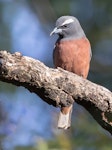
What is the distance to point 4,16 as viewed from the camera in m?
11.1

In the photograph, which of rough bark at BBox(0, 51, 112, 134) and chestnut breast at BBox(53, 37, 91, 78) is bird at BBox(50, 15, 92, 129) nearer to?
chestnut breast at BBox(53, 37, 91, 78)

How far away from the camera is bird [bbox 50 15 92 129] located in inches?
259

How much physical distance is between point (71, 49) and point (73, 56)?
87mm

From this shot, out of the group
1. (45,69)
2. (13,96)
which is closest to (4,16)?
(13,96)

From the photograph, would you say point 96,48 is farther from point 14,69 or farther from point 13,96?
point 14,69

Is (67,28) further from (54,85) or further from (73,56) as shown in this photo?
(54,85)

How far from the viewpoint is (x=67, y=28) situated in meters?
6.96

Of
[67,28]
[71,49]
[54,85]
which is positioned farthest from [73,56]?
[54,85]

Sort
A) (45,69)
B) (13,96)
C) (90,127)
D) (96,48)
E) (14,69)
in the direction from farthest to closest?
(96,48)
(13,96)
(90,127)
(45,69)
(14,69)

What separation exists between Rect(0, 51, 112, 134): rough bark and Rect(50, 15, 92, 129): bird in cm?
150

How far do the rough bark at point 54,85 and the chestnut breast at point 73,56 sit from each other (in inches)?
65.1

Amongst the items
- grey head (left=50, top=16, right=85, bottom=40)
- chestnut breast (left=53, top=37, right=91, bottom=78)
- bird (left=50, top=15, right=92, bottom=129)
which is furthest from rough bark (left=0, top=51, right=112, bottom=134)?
grey head (left=50, top=16, right=85, bottom=40)

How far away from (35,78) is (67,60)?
2.22 metres

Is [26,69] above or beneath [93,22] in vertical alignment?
beneath
